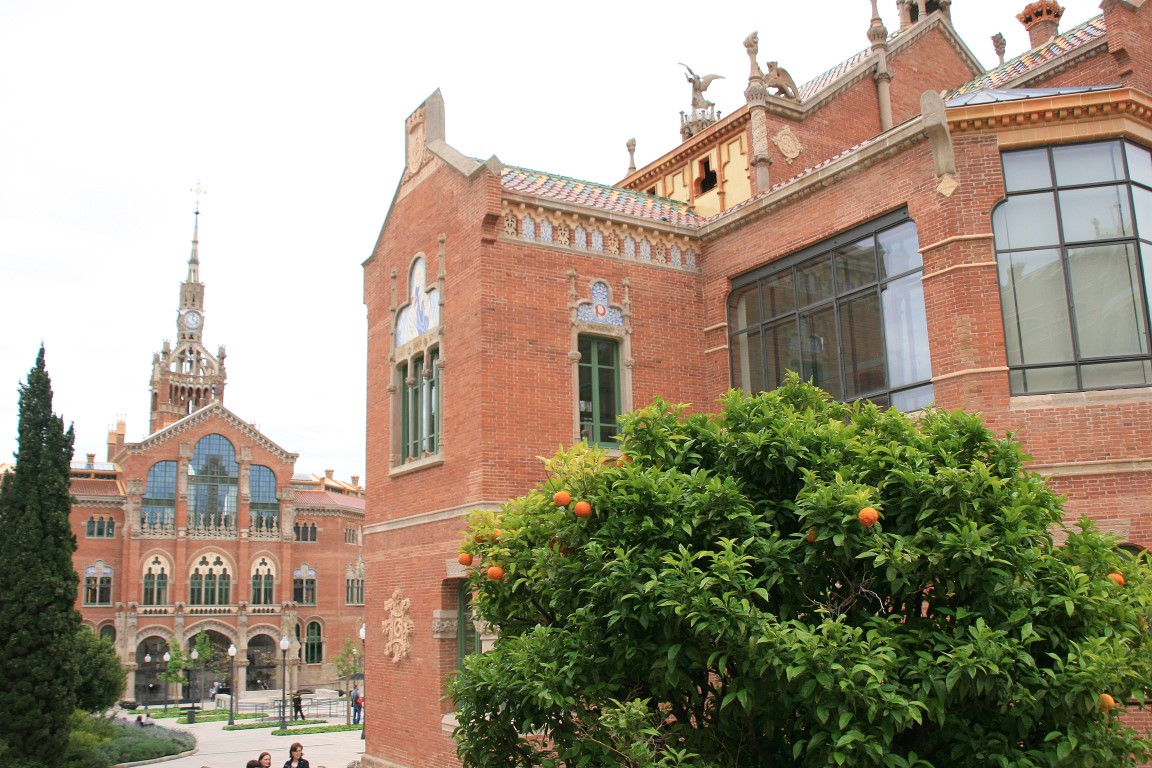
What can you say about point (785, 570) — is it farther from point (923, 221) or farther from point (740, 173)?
point (740, 173)

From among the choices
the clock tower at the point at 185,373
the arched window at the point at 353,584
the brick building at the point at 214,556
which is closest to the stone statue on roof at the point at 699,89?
the brick building at the point at 214,556

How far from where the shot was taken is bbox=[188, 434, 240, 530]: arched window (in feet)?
229

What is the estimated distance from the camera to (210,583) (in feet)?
226

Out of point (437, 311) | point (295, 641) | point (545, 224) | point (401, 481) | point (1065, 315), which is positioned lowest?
point (295, 641)

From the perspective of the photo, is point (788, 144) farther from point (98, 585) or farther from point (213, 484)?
point (98, 585)

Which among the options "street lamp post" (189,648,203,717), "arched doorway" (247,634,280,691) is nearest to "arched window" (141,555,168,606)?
"street lamp post" (189,648,203,717)

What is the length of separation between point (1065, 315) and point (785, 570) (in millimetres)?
7656

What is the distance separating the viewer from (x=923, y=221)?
1422cm

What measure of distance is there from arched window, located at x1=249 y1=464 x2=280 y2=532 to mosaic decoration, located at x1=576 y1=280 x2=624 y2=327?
198 feet

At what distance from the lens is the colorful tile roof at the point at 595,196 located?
1783cm

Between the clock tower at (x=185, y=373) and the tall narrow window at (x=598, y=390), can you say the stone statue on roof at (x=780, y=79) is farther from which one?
the clock tower at (x=185, y=373)

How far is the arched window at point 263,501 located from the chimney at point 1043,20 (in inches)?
2456

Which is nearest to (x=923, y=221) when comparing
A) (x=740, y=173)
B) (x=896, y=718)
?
(x=740, y=173)

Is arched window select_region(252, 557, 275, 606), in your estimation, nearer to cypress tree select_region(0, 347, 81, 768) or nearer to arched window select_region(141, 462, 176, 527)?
arched window select_region(141, 462, 176, 527)
